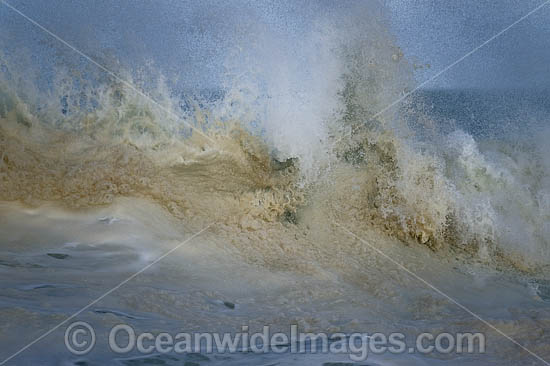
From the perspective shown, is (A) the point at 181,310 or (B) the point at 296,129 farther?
(B) the point at 296,129

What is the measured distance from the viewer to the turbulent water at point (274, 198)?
9.32 ft

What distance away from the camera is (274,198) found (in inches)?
159

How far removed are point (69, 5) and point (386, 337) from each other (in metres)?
7.33

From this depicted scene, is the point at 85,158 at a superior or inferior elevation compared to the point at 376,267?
superior

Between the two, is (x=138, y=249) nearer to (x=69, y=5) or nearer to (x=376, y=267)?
(x=376, y=267)

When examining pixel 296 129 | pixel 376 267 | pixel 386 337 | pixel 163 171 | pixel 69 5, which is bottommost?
pixel 386 337

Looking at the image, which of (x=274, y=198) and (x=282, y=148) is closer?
(x=274, y=198)

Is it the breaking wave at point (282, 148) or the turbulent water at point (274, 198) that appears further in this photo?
the breaking wave at point (282, 148)

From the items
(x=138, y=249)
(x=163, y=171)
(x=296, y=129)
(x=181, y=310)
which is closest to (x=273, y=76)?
(x=296, y=129)

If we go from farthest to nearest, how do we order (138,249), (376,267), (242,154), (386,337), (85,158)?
(242,154)
(85,158)
(376,267)
(138,249)
(386,337)

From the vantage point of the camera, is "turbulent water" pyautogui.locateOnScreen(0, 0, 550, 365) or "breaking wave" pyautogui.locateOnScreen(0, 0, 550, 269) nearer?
"turbulent water" pyautogui.locateOnScreen(0, 0, 550, 365)

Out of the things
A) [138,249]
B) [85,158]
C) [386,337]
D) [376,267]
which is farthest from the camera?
[85,158]

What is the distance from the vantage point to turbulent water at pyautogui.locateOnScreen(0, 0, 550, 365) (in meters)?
2.84

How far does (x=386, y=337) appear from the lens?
8.46 ft
